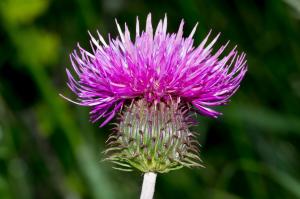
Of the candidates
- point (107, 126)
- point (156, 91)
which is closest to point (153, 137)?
point (156, 91)

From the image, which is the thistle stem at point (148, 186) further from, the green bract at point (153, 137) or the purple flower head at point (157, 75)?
the purple flower head at point (157, 75)

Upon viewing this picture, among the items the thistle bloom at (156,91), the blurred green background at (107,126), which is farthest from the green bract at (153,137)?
the blurred green background at (107,126)

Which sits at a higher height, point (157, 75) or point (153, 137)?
point (157, 75)

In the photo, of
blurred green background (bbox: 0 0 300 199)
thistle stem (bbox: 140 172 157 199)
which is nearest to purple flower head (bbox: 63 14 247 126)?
thistle stem (bbox: 140 172 157 199)

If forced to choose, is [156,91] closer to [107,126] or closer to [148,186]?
[148,186]

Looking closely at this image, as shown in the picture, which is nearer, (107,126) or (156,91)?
(156,91)

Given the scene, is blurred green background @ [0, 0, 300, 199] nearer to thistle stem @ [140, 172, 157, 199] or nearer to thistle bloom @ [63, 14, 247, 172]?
thistle bloom @ [63, 14, 247, 172]

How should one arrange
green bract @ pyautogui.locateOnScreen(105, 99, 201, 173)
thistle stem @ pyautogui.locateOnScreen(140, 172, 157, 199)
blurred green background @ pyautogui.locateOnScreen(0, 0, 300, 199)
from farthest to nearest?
blurred green background @ pyautogui.locateOnScreen(0, 0, 300, 199)
green bract @ pyautogui.locateOnScreen(105, 99, 201, 173)
thistle stem @ pyautogui.locateOnScreen(140, 172, 157, 199)
